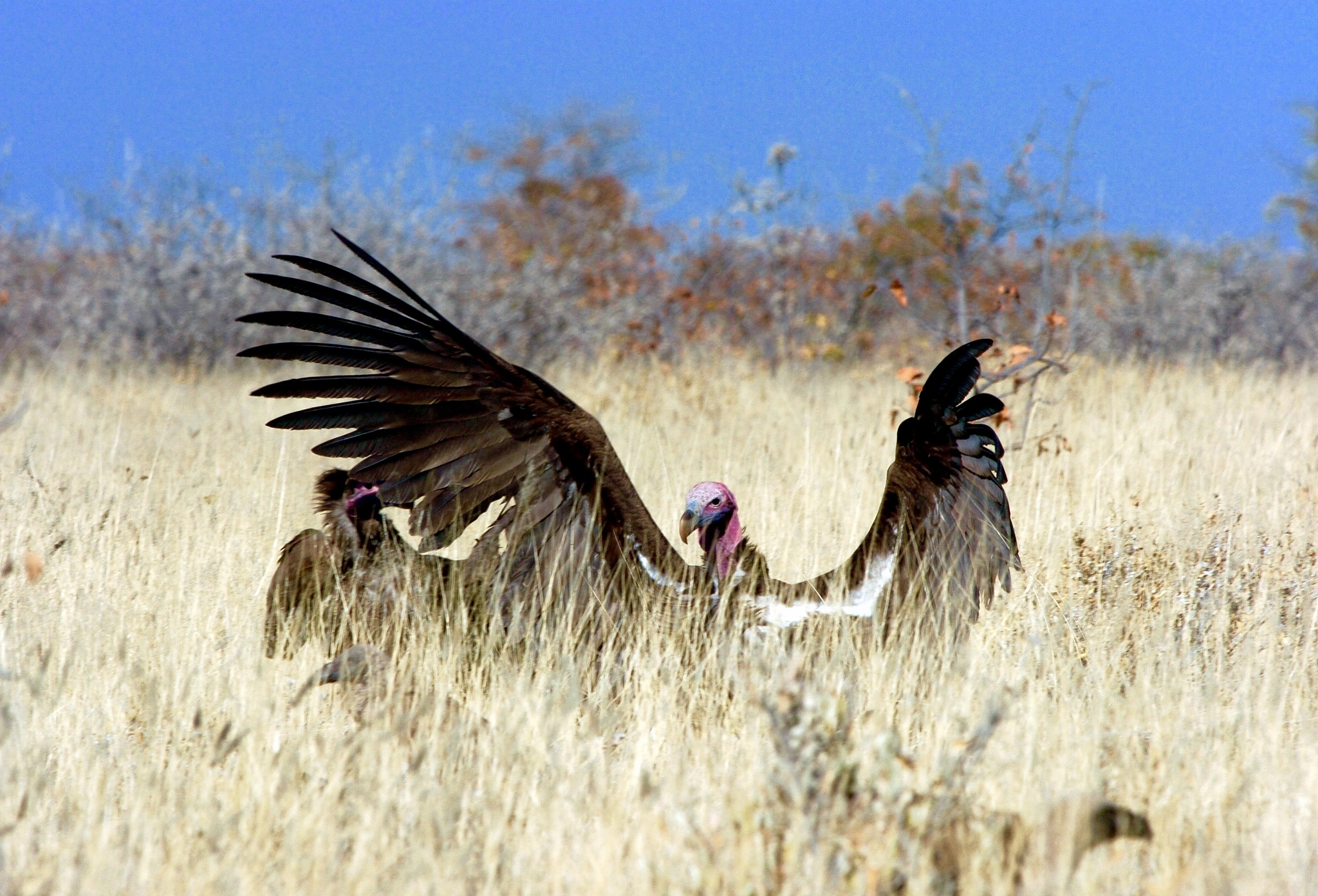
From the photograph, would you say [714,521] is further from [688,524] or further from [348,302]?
[348,302]

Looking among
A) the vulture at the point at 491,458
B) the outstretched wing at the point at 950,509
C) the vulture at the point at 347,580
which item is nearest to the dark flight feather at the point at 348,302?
the vulture at the point at 491,458

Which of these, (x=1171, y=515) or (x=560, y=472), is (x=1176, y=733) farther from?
(x=1171, y=515)

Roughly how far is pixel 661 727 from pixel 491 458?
997mm

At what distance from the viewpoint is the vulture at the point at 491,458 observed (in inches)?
153

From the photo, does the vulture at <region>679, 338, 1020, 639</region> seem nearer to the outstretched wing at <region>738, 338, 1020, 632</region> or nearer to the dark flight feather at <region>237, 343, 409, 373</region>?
the outstretched wing at <region>738, 338, 1020, 632</region>

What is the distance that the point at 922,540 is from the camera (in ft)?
13.3

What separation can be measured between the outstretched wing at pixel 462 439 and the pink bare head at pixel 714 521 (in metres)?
0.15

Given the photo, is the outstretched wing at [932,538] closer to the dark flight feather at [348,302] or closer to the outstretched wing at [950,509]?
the outstretched wing at [950,509]

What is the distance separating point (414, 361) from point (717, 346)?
9.06 meters

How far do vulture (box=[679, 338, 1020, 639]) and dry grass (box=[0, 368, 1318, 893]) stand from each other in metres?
0.20

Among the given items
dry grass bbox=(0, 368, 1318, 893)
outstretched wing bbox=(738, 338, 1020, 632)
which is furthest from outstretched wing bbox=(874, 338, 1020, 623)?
dry grass bbox=(0, 368, 1318, 893)

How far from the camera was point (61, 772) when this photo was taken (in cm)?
318

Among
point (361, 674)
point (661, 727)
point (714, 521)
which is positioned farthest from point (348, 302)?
point (661, 727)

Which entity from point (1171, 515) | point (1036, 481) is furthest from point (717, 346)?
point (1171, 515)
